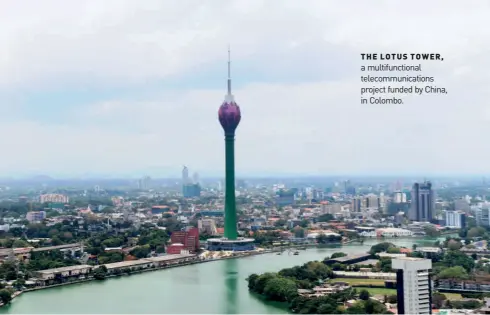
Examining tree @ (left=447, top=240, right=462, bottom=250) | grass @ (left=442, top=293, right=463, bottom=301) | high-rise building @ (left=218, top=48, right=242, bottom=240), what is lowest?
grass @ (left=442, top=293, right=463, bottom=301)

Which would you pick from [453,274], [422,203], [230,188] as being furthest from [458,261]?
[422,203]

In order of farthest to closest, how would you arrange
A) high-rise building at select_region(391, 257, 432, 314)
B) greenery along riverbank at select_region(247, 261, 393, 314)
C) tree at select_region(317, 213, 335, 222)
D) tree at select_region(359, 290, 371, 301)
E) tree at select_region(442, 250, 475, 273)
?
tree at select_region(317, 213, 335, 222), tree at select_region(442, 250, 475, 273), tree at select_region(359, 290, 371, 301), greenery along riverbank at select_region(247, 261, 393, 314), high-rise building at select_region(391, 257, 432, 314)

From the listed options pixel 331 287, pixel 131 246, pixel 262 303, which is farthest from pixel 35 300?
pixel 131 246

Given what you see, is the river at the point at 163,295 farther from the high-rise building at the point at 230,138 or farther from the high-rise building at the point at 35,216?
the high-rise building at the point at 35,216

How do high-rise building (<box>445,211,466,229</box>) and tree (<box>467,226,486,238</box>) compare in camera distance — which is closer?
tree (<box>467,226,486,238</box>)

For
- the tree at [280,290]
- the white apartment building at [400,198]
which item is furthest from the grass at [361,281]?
the white apartment building at [400,198]

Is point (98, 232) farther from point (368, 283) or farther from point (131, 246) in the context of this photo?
point (368, 283)

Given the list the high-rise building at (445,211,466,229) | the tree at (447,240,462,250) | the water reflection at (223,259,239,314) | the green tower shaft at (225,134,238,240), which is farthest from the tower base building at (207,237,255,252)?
the high-rise building at (445,211,466,229)

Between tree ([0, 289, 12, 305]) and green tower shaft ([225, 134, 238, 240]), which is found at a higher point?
green tower shaft ([225, 134, 238, 240])

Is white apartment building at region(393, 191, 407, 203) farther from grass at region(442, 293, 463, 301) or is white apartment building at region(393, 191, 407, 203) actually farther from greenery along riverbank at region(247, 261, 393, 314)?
grass at region(442, 293, 463, 301)
